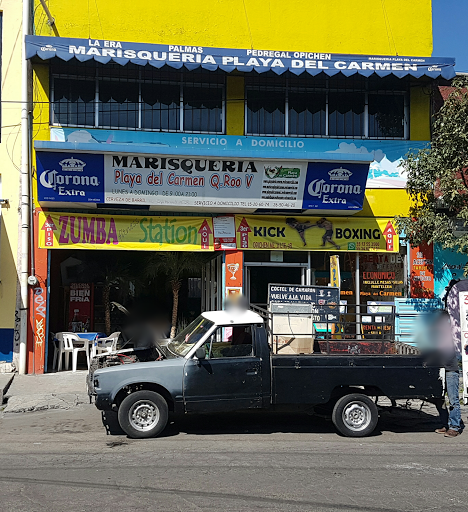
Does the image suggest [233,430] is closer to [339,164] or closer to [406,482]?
[406,482]

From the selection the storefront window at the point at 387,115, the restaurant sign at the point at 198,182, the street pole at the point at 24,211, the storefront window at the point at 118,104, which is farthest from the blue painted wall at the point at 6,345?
the storefront window at the point at 387,115

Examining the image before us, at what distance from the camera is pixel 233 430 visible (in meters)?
8.24

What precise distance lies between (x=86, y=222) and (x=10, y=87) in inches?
149

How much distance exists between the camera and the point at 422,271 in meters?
14.0

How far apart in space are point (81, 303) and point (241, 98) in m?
7.14

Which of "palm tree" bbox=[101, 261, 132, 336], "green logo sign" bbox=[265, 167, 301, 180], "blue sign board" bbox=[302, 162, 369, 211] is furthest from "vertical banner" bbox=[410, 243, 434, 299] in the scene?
"palm tree" bbox=[101, 261, 132, 336]

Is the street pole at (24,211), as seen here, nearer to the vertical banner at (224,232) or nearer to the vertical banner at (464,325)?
the vertical banner at (224,232)

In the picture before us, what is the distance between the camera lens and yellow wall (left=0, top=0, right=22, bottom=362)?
13078 millimetres

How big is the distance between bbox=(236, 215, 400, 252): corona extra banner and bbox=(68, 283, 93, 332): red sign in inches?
190

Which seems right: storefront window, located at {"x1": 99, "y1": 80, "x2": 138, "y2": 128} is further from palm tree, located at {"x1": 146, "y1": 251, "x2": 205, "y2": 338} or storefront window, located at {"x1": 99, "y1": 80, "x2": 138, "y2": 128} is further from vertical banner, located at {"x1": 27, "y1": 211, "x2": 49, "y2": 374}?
palm tree, located at {"x1": 146, "y1": 251, "x2": 205, "y2": 338}

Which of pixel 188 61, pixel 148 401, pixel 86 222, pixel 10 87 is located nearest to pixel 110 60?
pixel 188 61

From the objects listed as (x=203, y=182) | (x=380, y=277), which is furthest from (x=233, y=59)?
(x=380, y=277)

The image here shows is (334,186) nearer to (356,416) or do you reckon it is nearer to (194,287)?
(194,287)

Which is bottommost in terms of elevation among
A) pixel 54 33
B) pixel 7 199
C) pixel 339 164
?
pixel 7 199
